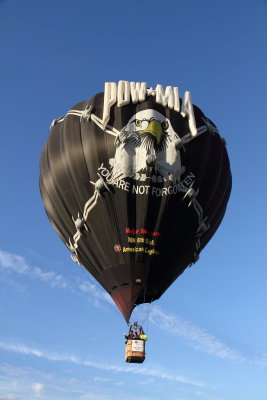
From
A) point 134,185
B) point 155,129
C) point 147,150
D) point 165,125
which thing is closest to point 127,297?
point 134,185

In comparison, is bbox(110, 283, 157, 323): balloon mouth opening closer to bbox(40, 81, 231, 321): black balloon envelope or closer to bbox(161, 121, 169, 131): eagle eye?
bbox(40, 81, 231, 321): black balloon envelope

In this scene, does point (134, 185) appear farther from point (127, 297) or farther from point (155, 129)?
point (127, 297)

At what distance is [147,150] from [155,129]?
85 centimetres

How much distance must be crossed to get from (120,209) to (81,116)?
12.6ft

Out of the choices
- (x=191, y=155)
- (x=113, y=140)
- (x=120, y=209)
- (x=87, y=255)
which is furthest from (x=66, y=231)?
(x=191, y=155)

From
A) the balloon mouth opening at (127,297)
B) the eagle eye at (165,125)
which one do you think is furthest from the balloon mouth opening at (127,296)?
the eagle eye at (165,125)

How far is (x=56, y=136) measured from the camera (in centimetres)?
2108

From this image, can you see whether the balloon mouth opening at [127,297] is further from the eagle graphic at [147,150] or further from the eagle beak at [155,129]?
the eagle beak at [155,129]

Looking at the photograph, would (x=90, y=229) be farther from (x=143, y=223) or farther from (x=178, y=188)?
(x=178, y=188)

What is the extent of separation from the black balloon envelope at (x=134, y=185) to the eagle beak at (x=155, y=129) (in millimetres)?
35

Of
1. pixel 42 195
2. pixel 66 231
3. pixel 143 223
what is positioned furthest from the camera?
pixel 42 195

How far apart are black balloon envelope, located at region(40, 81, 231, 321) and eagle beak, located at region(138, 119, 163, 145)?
0.04 meters

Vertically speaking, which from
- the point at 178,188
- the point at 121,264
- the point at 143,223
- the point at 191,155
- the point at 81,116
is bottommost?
the point at 121,264

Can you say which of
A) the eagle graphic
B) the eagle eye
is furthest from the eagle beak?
the eagle eye
